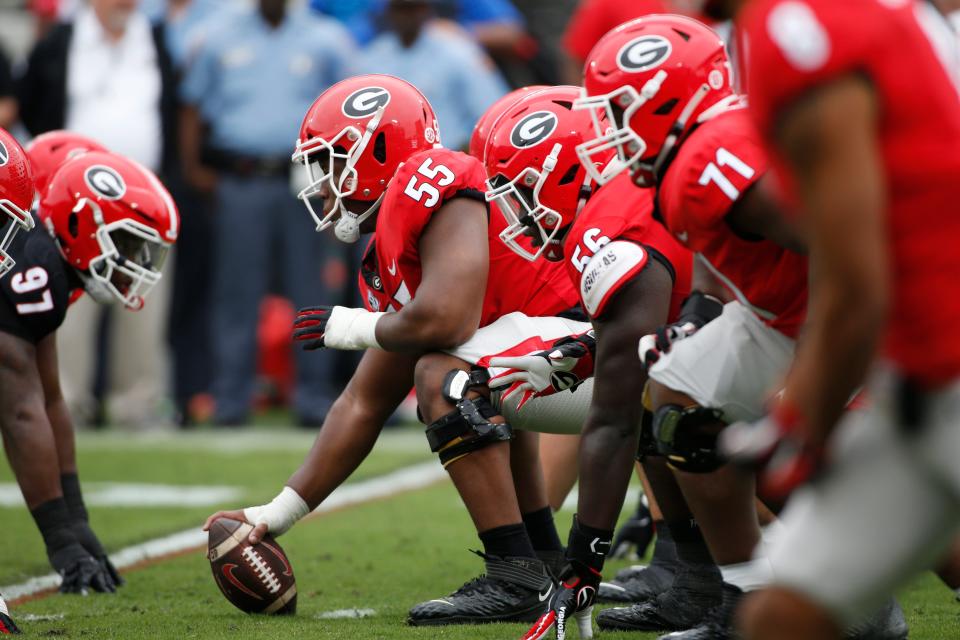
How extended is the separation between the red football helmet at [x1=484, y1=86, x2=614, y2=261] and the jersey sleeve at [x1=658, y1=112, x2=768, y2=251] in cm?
90

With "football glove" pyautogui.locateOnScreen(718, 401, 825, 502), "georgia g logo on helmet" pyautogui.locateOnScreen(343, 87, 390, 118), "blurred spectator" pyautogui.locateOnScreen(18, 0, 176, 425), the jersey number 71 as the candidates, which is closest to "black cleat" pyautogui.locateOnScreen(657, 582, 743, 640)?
the jersey number 71

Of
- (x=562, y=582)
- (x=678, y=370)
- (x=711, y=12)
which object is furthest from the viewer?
(x=562, y=582)

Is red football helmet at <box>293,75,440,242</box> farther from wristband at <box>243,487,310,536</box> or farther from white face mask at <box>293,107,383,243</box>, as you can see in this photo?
wristband at <box>243,487,310,536</box>

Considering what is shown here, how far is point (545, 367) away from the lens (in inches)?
155

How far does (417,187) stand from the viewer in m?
3.87

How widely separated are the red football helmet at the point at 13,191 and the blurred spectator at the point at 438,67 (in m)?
4.49

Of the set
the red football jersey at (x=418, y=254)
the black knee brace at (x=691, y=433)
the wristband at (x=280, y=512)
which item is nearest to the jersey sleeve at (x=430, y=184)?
the red football jersey at (x=418, y=254)

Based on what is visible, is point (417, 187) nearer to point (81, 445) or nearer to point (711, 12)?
point (711, 12)

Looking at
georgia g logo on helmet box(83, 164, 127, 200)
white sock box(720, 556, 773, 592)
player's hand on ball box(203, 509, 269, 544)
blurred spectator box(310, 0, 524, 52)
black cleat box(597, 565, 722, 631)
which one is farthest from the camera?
blurred spectator box(310, 0, 524, 52)

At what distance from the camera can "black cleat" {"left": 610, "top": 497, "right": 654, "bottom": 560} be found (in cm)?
495

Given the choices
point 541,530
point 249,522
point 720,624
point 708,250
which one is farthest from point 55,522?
point 708,250

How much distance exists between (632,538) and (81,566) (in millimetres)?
1862

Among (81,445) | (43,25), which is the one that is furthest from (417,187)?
(43,25)

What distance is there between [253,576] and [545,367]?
1.01 meters
